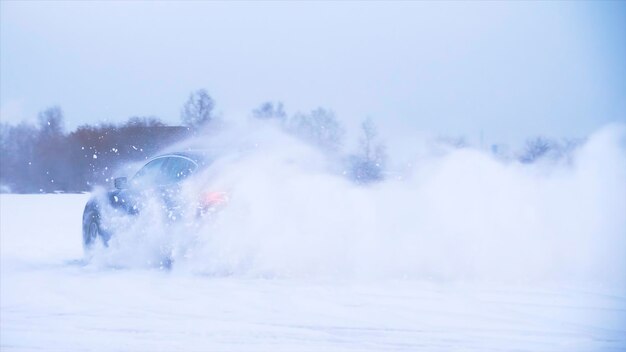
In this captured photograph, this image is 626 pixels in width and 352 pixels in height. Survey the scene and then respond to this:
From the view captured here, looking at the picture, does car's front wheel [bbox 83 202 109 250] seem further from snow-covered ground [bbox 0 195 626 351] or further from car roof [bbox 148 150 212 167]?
car roof [bbox 148 150 212 167]

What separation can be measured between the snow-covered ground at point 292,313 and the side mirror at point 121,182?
43.9 inches

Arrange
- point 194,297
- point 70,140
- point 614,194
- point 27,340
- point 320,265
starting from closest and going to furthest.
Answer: point 27,340 → point 194,297 → point 320,265 → point 614,194 → point 70,140

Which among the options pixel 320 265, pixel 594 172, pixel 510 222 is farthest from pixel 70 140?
pixel 594 172

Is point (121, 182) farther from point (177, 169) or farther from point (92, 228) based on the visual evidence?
point (92, 228)

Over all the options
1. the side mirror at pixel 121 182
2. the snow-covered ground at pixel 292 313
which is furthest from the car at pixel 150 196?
the snow-covered ground at pixel 292 313

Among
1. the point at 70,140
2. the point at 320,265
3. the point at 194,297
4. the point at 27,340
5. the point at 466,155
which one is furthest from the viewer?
the point at 70,140

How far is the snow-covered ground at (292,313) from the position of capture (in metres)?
5.81

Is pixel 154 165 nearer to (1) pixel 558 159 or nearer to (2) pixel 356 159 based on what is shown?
(2) pixel 356 159

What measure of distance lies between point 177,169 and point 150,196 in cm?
51

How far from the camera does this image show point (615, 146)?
9.56 meters

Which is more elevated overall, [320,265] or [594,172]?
[594,172]

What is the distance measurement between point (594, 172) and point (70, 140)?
8370 mm

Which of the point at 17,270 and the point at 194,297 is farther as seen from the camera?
the point at 17,270

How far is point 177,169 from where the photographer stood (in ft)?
30.1
